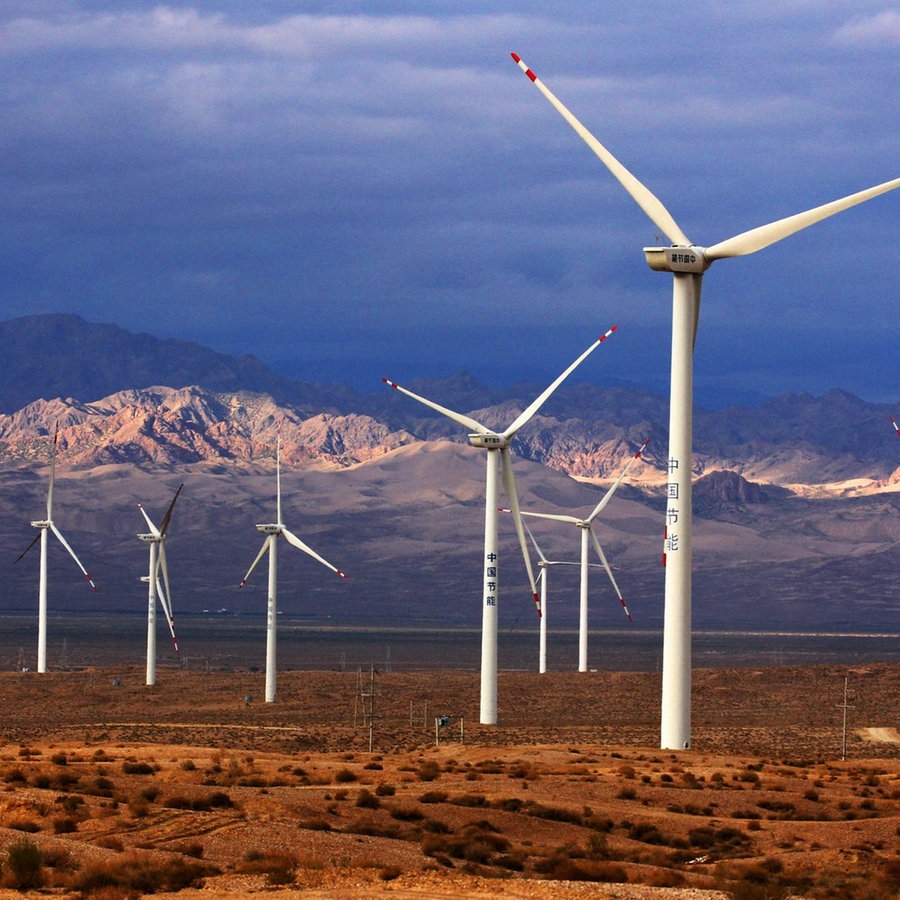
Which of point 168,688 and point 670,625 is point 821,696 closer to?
point 168,688

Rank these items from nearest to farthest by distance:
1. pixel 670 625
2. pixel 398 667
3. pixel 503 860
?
pixel 503 860 → pixel 670 625 → pixel 398 667

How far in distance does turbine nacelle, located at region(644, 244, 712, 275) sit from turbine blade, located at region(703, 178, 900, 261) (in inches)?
23.2

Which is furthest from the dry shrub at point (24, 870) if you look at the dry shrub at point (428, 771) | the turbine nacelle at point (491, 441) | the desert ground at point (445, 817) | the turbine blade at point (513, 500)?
the turbine nacelle at point (491, 441)

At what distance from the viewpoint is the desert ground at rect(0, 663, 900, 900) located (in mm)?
30328

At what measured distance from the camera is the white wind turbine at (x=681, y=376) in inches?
2045

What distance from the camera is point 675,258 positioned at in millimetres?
52719

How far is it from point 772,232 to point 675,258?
302 centimetres

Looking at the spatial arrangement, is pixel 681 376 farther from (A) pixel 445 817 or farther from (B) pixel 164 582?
(B) pixel 164 582

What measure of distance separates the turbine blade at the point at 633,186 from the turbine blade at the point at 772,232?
42.2 inches

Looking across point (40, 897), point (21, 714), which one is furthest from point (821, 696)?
point (40, 897)

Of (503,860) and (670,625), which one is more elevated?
(670,625)

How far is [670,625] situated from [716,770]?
15.5ft

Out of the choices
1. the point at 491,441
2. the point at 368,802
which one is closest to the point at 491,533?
the point at 491,441

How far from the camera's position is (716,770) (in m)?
53.0
